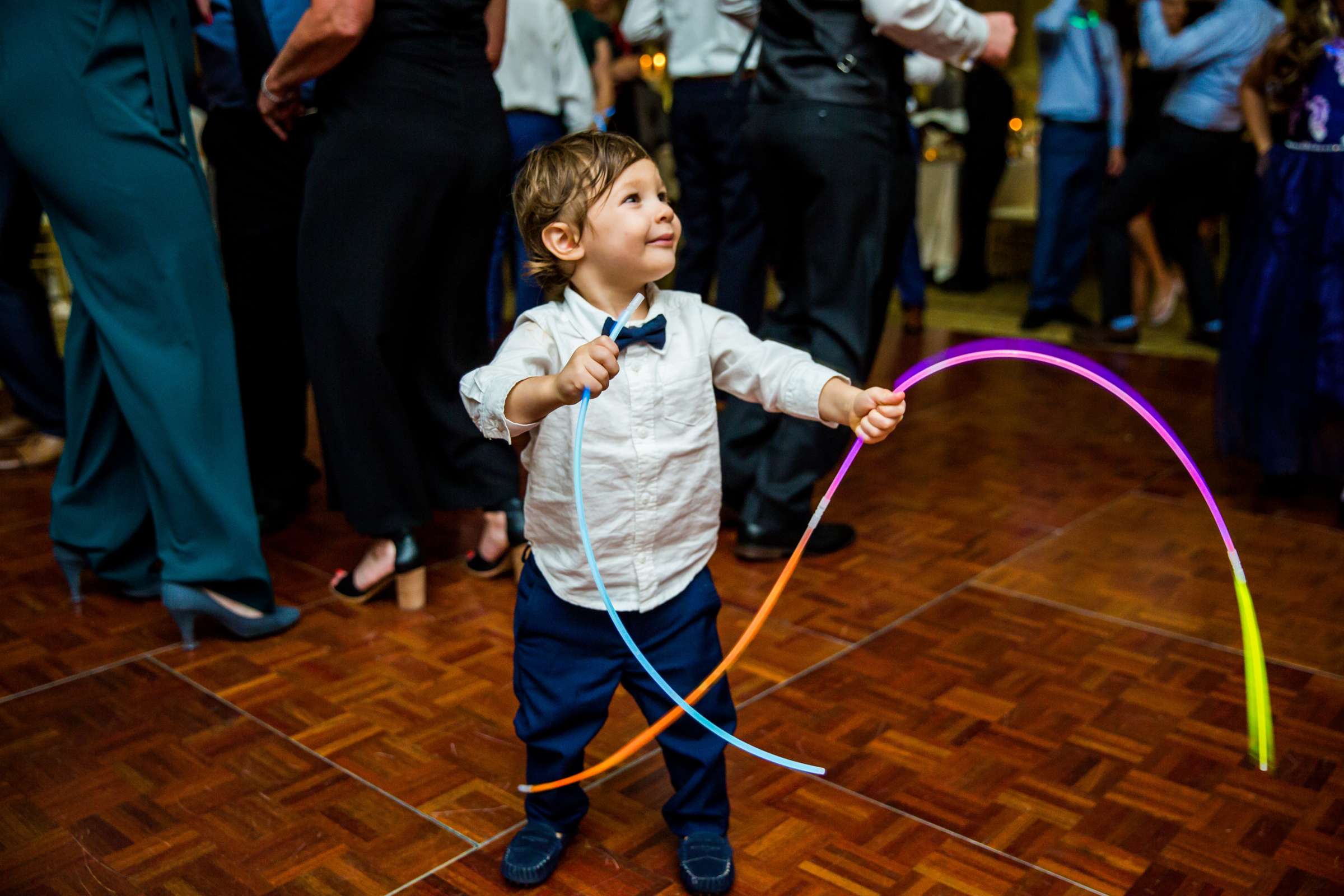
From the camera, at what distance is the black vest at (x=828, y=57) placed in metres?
2.32

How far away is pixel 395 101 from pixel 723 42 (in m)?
1.57

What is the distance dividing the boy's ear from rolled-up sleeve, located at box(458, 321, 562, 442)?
0.09 m

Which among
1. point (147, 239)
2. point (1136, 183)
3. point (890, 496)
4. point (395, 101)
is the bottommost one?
point (890, 496)

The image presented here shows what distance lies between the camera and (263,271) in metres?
2.58

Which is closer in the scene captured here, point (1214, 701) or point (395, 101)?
point (1214, 701)

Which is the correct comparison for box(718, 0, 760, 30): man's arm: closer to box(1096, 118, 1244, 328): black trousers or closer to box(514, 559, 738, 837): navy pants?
box(514, 559, 738, 837): navy pants

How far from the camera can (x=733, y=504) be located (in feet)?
8.85

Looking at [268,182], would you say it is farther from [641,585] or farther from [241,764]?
[641,585]

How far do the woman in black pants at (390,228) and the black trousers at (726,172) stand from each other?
116 centimetres

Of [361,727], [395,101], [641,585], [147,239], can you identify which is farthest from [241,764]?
[395,101]

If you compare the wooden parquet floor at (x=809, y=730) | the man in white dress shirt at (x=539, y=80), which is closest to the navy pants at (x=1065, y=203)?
the man in white dress shirt at (x=539, y=80)

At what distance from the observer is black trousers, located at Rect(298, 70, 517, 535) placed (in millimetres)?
2049

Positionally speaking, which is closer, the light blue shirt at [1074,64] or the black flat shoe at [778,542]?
the black flat shoe at [778,542]

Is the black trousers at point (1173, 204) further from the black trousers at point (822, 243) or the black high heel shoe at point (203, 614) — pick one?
the black high heel shoe at point (203, 614)
